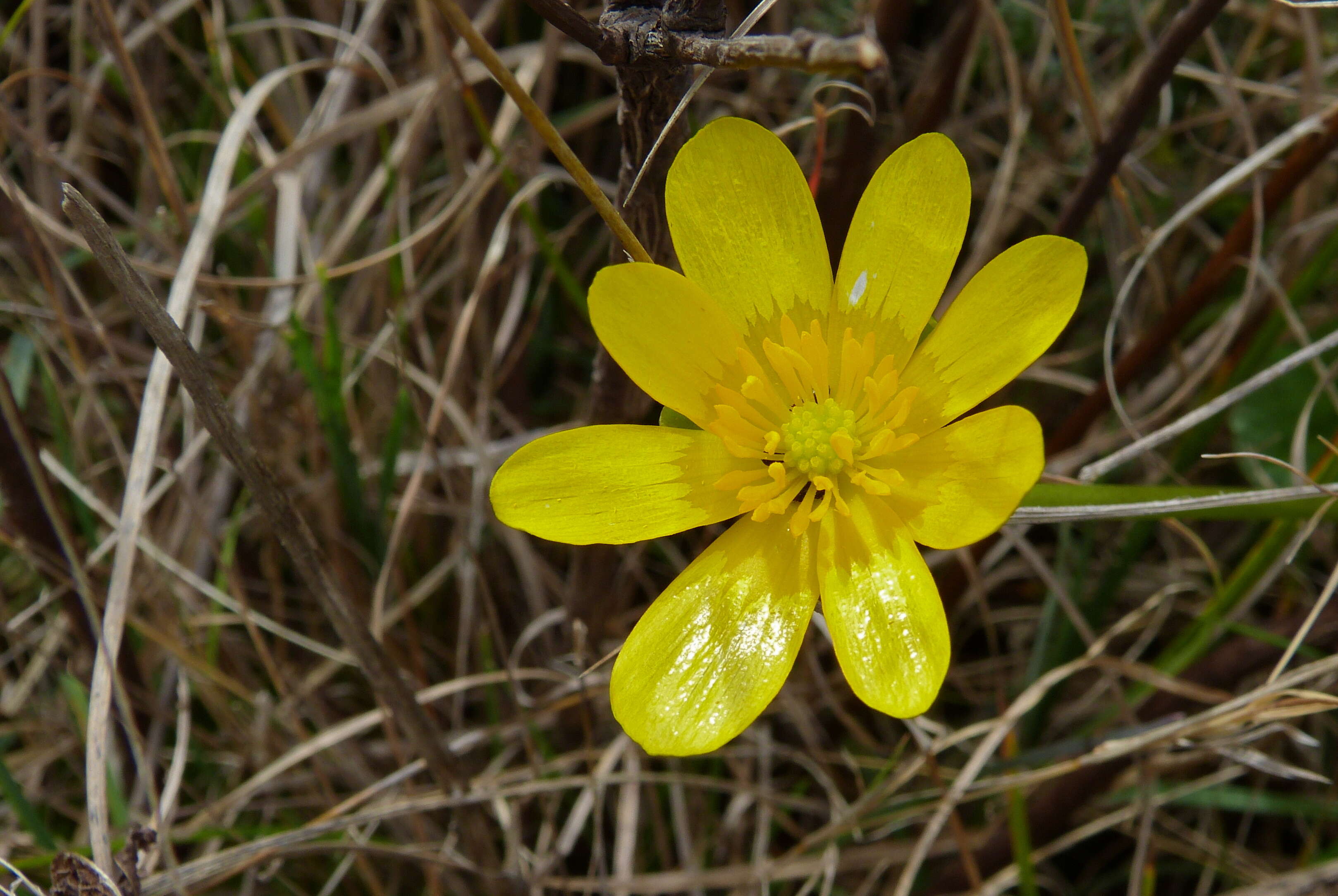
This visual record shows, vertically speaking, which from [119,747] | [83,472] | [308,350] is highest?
[308,350]

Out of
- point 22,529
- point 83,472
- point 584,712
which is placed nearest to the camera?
point 584,712

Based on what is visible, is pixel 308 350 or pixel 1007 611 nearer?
pixel 308 350

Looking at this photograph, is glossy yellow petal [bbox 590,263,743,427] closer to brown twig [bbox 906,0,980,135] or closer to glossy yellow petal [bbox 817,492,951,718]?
glossy yellow petal [bbox 817,492,951,718]

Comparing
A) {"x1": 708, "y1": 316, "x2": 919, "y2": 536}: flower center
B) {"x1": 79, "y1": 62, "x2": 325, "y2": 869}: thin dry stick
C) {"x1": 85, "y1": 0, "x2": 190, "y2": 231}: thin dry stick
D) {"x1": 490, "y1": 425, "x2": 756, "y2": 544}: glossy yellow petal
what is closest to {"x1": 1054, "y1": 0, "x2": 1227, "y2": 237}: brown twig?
{"x1": 708, "y1": 316, "x2": 919, "y2": 536}: flower center

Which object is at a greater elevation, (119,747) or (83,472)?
(83,472)

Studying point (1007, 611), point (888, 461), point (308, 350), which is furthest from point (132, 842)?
point (1007, 611)

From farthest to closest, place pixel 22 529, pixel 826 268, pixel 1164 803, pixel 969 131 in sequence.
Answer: pixel 969 131, pixel 1164 803, pixel 22 529, pixel 826 268

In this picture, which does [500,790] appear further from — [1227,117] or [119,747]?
[1227,117]
